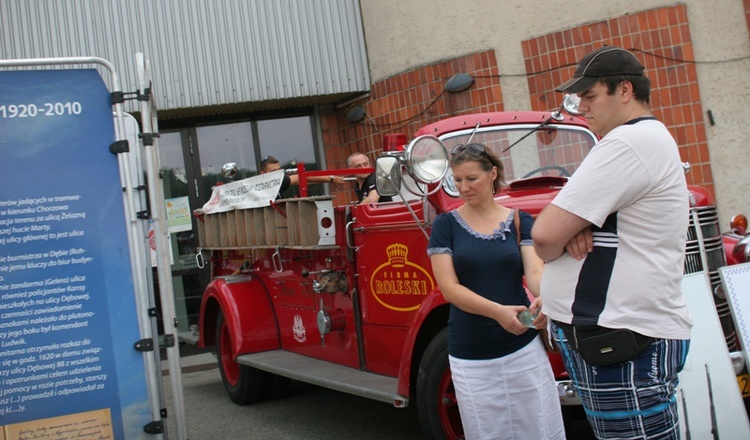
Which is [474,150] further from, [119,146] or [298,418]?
[298,418]

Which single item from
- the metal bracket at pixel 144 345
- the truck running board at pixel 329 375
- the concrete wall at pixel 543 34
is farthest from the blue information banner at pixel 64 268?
the concrete wall at pixel 543 34

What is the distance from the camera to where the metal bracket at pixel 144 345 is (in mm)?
4332

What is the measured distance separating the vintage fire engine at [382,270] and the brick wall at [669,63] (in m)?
3.03

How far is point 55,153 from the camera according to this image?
4.25m

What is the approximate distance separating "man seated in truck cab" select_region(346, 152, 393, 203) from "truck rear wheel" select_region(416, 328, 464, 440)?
1.65m

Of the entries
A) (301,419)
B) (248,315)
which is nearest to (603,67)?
(301,419)

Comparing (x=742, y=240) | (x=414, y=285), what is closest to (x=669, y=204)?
(x=414, y=285)

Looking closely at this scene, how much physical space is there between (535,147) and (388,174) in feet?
4.40

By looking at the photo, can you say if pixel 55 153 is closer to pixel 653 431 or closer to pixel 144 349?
pixel 144 349

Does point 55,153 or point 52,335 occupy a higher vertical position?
point 55,153

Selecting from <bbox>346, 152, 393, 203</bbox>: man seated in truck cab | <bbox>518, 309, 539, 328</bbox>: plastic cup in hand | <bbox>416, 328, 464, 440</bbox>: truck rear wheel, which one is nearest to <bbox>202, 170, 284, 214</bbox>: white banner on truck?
<bbox>346, 152, 393, 203</bbox>: man seated in truck cab

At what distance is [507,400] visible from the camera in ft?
11.1

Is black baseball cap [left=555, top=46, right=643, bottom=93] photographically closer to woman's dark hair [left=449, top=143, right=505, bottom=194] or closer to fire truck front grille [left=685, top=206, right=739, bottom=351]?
woman's dark hair [left=449, top=143, right=505, bottom=194]

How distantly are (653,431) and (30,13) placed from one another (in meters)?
9.48
